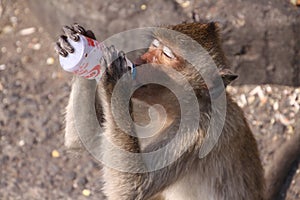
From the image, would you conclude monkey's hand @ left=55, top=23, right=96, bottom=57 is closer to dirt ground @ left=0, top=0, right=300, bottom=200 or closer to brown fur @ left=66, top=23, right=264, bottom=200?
brown fur @ left=66, top=23, right=264, bottom=200

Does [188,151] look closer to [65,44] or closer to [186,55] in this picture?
[186,55]

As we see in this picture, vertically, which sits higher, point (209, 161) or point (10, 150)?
point (209, 161)

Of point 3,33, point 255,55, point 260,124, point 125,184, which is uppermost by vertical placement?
point 125,184

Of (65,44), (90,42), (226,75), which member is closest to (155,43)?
(226,75)

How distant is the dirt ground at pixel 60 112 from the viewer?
5215 millimetres

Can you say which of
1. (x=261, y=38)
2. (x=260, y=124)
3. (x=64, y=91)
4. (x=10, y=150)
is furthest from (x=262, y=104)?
(x=10, y=150)

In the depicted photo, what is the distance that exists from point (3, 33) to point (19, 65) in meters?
0.38

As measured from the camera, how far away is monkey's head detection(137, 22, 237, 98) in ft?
11.8

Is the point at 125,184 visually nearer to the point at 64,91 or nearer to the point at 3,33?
the point at 64,91

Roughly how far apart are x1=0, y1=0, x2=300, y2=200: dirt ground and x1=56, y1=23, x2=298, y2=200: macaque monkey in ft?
2.98

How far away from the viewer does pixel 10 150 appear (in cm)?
540

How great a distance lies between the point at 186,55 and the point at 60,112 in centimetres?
218

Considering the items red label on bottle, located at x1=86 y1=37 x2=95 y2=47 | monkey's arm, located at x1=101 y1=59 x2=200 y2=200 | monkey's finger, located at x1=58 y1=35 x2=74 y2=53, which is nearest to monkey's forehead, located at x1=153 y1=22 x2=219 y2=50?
monkey's arm, located at x1=101 y1=59 x2=200 y2=200

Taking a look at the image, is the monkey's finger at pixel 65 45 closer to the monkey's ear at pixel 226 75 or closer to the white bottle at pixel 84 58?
the white bottle at pixel 84 58
